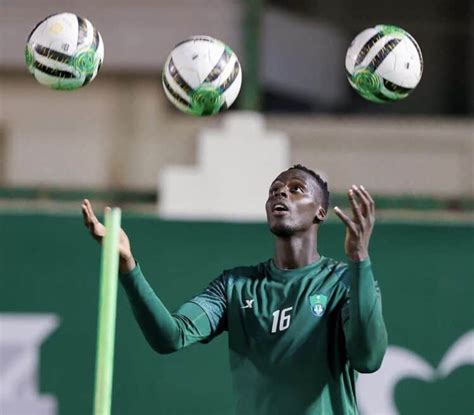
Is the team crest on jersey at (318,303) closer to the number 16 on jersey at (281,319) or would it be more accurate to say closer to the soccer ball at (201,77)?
the number 16 on jersey at (281,319)

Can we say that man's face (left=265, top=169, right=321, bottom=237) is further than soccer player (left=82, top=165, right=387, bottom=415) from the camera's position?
Yes

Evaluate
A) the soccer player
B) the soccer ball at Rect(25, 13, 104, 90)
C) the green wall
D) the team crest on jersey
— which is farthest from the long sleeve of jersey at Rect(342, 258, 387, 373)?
the green wall

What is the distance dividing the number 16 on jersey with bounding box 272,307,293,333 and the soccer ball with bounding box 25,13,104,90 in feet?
4.90

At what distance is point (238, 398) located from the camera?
588 centimetres

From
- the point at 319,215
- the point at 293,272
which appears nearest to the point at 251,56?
the point at 319,215

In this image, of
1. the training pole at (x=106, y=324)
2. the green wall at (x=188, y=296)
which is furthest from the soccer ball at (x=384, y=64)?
the green wall at (x=188, y=296)

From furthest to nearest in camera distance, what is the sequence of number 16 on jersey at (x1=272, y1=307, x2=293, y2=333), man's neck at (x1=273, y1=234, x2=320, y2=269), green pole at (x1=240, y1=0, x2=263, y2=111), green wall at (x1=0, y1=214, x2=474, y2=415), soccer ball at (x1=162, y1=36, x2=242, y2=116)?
green pole at (x1=240, y1=0, x2=263, y2=111)
green wall at (x1=0, y1=214, x2=474, y2=415)
soccer ball at (x1=162, y1=36, x2=242, y2=116)
man's neck at (x1=273, y1=234, x2=320, y2=269)
number 16 on jersey at (x1=272, y1=307, x2=293, y2=333)

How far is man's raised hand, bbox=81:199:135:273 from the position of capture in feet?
18.1

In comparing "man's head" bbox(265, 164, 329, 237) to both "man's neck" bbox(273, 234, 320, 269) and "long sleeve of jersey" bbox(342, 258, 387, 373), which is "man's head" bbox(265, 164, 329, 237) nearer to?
"man's neck" bbox(273, 234, 320, 269)

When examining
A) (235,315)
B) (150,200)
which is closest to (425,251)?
(150,200)

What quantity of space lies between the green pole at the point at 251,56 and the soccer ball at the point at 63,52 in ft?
17.0

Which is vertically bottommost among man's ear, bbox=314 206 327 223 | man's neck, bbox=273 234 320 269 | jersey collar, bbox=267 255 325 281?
jersey collar, bbox=267 255 325 281

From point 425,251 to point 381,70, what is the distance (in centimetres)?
277

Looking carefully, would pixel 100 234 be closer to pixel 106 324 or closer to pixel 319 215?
pixel 106 324
